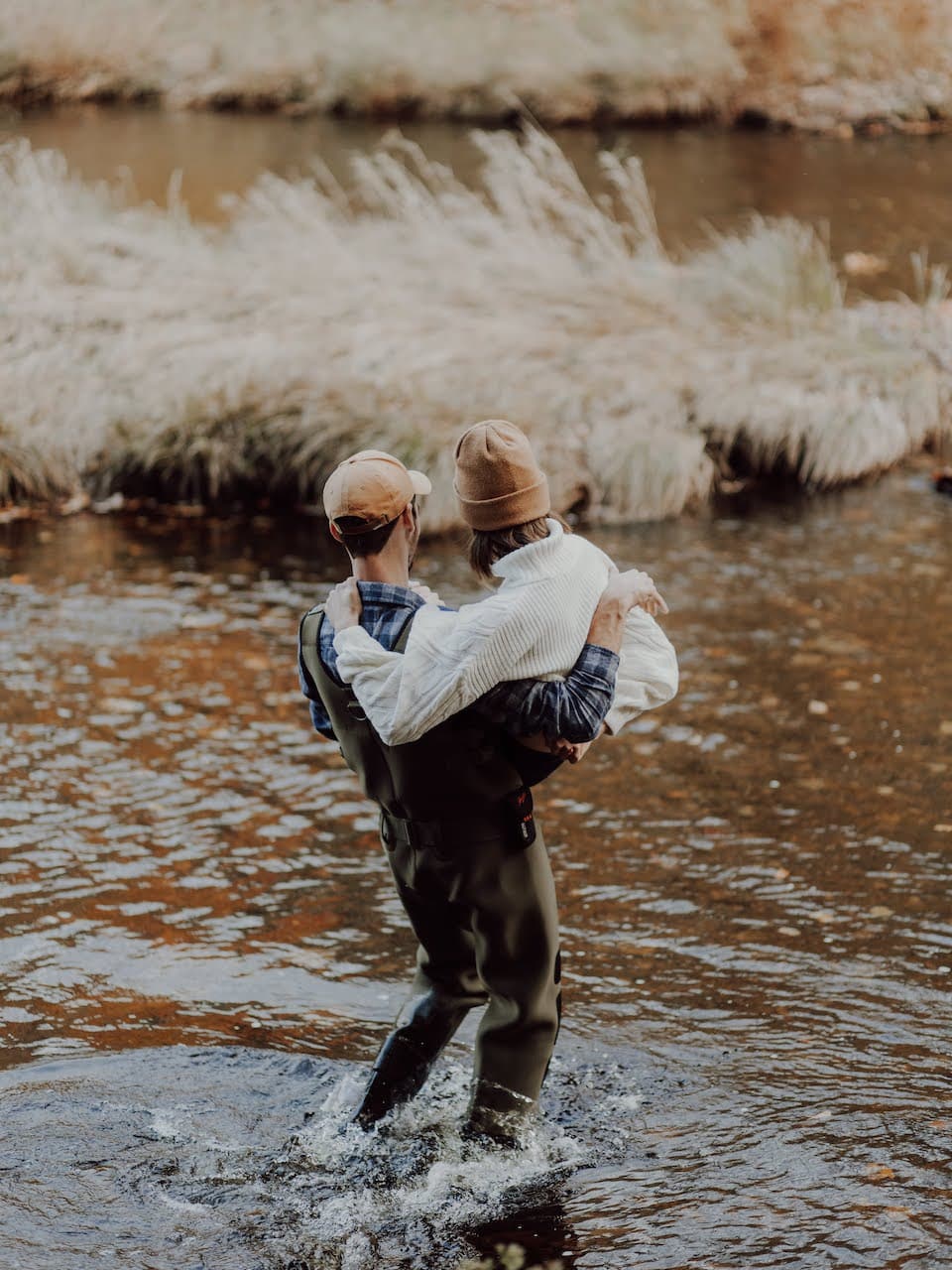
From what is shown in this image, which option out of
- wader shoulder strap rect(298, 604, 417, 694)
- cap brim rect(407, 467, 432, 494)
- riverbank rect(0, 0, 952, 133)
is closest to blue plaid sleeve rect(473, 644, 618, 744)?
wader shoulder strap rect(298, 604, 417, 694)

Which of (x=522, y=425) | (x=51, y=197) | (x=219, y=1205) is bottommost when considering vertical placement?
(x=219, y=1205)

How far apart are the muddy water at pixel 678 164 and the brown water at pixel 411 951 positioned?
8.33m

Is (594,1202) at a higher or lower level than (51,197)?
lower

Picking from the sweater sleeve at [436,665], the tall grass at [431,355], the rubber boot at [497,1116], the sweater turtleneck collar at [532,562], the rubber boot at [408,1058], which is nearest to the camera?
the sweater sleeve at [436,665]

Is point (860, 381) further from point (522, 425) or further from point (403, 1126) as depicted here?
point (403, 1126)

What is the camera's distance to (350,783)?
246 inches

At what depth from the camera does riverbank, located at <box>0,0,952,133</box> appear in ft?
82.0

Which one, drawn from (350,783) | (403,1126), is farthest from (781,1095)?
(350,783)

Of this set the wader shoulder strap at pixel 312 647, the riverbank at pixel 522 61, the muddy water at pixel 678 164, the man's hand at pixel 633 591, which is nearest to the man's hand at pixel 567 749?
the man's hand at pixel 633 591

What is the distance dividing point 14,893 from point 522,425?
504 centimetres

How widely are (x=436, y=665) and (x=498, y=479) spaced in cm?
41

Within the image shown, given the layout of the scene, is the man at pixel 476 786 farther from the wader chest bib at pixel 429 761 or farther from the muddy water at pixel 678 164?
the muddy water at pixel 678 164

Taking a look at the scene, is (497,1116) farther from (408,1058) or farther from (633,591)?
(633,591)

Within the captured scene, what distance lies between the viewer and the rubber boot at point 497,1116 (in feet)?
12.0
